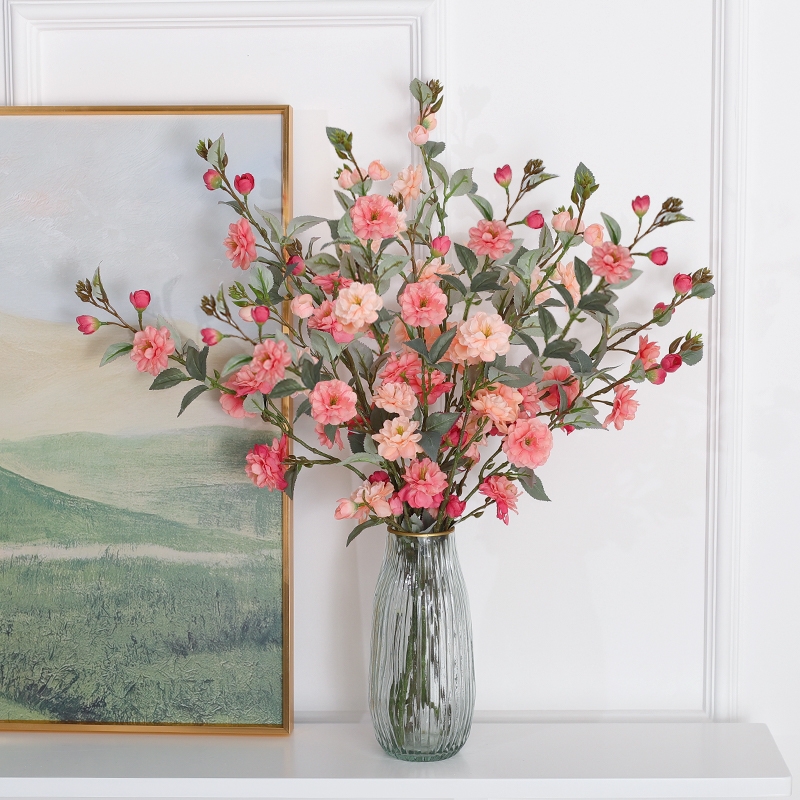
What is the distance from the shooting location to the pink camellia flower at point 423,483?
3.17 ft

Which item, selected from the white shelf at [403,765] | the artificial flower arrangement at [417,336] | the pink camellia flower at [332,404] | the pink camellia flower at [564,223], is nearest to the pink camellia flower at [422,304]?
Result: the artificial flower arrangement at [417,336]

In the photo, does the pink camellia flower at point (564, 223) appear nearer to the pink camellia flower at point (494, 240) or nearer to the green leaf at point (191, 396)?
the pink camellia flower at point (494, 240)

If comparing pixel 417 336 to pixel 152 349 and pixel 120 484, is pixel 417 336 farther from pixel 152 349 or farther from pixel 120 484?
pixel 120 484

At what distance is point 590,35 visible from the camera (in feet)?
3.77

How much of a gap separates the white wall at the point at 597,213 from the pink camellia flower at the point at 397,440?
10.0 inches

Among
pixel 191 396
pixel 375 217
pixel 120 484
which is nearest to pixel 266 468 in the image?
pixel 191 396

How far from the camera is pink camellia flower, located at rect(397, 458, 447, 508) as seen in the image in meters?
0.97

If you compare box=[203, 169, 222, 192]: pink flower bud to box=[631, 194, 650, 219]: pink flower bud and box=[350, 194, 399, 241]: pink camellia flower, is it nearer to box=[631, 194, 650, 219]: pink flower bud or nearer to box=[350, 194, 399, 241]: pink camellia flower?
box=[350, 194, 399, 241]: pink camellia flower

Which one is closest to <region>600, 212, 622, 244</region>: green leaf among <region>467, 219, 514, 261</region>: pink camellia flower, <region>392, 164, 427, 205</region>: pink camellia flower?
<region>467, 219, 514, 261</region>: pink camellia flower

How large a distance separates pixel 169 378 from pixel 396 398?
1.12ft

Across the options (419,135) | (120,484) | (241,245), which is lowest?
(120,484)

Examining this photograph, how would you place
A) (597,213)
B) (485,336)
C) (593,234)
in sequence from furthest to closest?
(597,213) → (593,234) → (485,336)

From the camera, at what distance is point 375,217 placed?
94 cm

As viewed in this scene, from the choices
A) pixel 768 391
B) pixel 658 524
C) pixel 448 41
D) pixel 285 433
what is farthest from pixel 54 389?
pixel 768 391
